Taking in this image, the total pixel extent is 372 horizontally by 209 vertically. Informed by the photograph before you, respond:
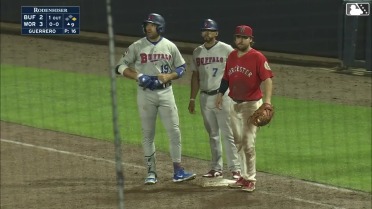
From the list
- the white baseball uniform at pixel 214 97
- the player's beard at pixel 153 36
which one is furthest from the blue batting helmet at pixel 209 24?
the player's beard at pixel 153 36

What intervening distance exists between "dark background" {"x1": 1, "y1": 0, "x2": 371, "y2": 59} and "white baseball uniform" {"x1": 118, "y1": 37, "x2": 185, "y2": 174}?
0.51m

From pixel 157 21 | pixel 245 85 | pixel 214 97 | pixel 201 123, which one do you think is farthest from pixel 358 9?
pixel 157 21

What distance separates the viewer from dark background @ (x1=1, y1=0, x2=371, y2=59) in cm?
1034

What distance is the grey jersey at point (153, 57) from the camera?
7.32m

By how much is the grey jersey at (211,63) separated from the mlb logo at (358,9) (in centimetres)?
601

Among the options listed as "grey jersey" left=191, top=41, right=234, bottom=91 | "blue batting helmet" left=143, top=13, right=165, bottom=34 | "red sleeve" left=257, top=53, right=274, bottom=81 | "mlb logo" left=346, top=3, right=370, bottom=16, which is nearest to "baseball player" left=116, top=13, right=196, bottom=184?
"blue batting helmet" left=143, top=13, right=165, bottom=34

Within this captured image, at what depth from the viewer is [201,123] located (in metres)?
11.9

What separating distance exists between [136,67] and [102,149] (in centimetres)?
334

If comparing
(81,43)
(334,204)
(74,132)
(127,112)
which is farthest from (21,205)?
(127,112)

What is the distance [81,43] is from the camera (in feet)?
25.3

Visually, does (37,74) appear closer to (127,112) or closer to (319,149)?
(127,112)

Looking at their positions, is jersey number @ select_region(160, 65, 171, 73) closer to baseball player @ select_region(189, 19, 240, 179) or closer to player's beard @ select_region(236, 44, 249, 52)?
baseball player @ select_region(189, 19, 240, 179)

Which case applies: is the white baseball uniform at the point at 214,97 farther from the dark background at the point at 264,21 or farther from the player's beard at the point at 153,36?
the dark background at the point at 264,21

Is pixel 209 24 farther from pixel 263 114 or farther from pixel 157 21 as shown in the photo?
pixel 263 114
